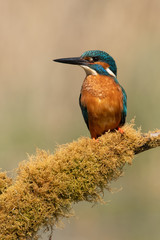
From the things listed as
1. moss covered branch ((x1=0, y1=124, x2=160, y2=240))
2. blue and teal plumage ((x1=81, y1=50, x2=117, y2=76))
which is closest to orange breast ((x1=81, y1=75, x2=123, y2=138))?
blue and teal plumage ((x1=81, y1=50, x2=117, y2=76))

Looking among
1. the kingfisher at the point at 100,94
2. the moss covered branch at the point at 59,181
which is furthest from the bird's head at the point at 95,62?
the moss covered branch at the point at 59,181

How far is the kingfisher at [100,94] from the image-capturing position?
3.37 meters

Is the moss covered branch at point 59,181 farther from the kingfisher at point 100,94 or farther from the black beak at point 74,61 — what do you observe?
the black beak at point 74,61

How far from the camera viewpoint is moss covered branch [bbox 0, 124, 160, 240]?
220 cm

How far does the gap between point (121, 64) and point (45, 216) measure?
377 centimetres

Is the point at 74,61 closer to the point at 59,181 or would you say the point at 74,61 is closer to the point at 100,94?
the point at 100,94

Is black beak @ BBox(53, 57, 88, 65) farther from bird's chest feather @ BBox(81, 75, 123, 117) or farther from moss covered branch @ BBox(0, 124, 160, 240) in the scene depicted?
moss covered branch @ BBox(0, 124, 160, 240)

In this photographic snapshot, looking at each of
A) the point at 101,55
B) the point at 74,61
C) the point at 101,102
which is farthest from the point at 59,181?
the point at 101,55

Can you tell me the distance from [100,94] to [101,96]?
19mm

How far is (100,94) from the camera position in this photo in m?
3.39

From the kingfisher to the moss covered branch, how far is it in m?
0.69

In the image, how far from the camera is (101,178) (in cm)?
245

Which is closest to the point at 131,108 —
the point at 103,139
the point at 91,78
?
the point at 91,78

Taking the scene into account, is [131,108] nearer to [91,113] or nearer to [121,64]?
[121,64]
